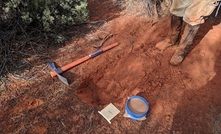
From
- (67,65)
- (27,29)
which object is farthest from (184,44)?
(27,29)

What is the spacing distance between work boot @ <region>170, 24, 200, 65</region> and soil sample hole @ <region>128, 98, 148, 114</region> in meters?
0.78

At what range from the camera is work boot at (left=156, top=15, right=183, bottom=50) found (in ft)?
8.93

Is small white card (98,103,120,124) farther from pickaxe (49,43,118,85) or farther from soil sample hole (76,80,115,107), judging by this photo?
pickaxe (49,43,118,85)

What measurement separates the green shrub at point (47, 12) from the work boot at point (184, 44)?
1391 millimetres

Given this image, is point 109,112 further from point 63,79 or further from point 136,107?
point 63,79

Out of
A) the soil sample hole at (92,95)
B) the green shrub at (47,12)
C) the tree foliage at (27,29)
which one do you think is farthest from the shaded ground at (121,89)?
the green shrub at (47,12)

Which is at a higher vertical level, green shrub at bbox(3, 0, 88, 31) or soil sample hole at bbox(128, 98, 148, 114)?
green shrub at bbox(3, 0, 88, 31)

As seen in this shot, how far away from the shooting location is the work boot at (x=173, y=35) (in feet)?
8.93

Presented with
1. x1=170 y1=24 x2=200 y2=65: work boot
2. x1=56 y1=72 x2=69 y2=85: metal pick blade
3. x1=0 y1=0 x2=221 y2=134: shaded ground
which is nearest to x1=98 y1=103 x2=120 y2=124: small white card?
x1=0 y1=0 x2=221 y2=134: shaded ground

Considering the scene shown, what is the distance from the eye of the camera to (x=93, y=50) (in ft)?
9.06

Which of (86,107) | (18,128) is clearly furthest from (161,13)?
(18,128)

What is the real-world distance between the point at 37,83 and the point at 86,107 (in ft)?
2.09

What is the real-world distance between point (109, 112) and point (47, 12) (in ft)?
5.02

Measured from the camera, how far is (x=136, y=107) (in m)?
2.17
